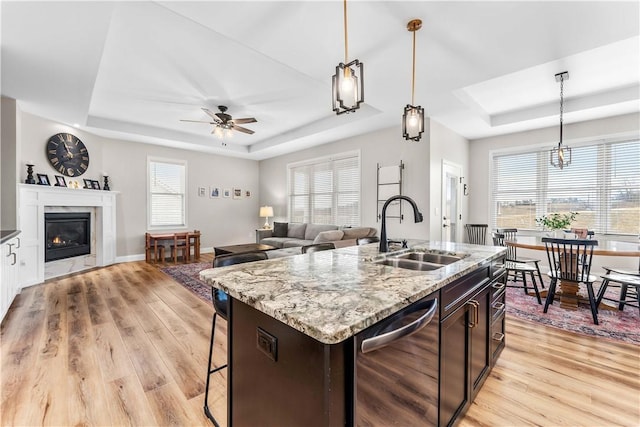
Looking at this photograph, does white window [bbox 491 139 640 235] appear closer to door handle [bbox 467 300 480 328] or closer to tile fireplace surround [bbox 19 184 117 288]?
door handle [bbox 467 300 480 328]

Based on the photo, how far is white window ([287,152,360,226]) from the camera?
5.90 metres

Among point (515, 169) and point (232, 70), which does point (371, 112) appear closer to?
point (232, 70)

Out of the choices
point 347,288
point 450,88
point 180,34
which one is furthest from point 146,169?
point 347,288

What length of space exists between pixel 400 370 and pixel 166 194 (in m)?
7.06

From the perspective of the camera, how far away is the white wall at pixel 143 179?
4.73 m

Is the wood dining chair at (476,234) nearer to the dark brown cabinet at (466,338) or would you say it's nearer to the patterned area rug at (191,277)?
the dark brown cabinet at (466,338)

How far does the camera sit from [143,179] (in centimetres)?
635

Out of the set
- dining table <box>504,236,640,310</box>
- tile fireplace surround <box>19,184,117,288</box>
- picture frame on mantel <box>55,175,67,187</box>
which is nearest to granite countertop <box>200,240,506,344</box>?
dining table <box>504,236,640,310</box>

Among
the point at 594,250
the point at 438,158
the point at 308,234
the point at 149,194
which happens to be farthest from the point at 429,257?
the point at 149,194

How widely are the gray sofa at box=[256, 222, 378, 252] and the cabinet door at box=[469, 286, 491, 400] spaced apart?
2725 mm

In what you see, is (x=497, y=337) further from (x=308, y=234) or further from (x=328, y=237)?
(x=308, y=234)

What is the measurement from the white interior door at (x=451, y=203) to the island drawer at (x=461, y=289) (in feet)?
11.0

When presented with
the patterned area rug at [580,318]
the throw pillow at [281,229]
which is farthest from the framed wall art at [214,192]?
the patterned area rug at [580,318]

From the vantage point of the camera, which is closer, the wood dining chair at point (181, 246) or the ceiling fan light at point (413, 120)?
the ceiling fan light at point (413, 120)
